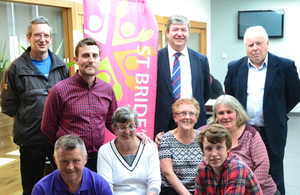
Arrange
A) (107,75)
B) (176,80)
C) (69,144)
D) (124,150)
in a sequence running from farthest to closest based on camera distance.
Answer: (176,80) → (107,75) → (124,150) → (69,144)

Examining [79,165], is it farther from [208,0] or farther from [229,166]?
[208,0]

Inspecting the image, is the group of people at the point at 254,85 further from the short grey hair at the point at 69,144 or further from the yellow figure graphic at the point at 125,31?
the short grey hair at the point at 69,144

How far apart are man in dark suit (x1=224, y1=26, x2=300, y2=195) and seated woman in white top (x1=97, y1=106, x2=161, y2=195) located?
1.06 m

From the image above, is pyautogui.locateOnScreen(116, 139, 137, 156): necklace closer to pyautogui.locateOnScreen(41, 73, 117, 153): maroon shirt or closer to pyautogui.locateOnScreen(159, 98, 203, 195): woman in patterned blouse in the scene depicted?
pyautogui.locateOnScreen(41, 73, 117, 153): maroon shirt

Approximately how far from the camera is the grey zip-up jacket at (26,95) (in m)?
2.33

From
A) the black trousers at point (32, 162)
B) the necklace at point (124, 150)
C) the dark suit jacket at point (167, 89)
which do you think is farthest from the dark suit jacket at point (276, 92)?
the black trousers at point (32, 162)

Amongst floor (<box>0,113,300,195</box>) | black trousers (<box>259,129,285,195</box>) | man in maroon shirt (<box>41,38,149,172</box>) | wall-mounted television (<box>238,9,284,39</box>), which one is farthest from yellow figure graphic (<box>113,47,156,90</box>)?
wall-mounted television (<box>238,9,284,39</box>)

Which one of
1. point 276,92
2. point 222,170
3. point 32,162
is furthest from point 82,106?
point 276,92

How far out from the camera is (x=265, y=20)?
27.7ft

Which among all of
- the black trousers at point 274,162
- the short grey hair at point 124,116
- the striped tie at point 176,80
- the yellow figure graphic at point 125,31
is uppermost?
the yellow figure graphic at point 125,31

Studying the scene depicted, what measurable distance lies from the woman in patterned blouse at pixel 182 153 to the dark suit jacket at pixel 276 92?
2.17ft

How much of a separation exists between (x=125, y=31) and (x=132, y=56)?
0.22m

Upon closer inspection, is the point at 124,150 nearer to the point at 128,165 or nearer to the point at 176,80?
the point at 128,165

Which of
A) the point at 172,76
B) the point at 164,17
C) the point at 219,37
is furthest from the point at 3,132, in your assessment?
the point at 219,37
